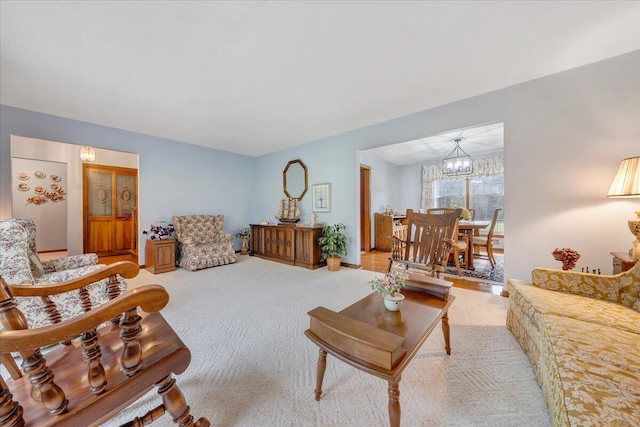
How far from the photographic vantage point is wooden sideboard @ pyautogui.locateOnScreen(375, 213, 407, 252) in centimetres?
577

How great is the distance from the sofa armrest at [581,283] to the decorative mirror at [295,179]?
392 centimetres

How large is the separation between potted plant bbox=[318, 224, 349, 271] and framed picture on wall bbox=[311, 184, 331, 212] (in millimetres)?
472

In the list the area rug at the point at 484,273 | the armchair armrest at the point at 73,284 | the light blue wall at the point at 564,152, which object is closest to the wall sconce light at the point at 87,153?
the armchair armrest at the point at 73,284

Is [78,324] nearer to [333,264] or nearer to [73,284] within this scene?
[73,284]

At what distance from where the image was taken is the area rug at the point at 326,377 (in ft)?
4.10

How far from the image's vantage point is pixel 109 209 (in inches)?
226

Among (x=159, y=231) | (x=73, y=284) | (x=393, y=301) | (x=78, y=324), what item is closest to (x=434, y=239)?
(x=393, y=301)

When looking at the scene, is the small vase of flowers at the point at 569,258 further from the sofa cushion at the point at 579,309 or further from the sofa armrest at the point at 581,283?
the sofa cushion at the point at 579,309

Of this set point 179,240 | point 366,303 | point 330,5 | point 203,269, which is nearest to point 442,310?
point 366,303

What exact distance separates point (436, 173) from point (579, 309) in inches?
222

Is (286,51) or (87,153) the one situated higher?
(286,51)

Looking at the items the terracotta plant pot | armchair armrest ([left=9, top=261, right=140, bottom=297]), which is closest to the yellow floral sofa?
armchair armrest ([left=9, top=261, right=140, bottom=297])

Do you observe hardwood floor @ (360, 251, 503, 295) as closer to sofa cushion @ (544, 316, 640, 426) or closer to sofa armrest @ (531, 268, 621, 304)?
sofa armrest @ (531, 268, 621, 304)

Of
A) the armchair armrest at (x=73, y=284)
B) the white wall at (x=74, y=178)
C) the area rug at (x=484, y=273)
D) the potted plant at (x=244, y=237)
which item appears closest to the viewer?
the armchair armrest at (x=73, y=284)
